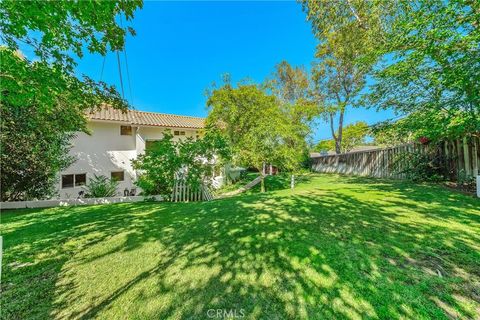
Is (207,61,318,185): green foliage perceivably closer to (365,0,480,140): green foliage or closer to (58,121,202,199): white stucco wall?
(365,0,480,140): green foliage

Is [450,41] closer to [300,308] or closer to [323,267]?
[323,267]

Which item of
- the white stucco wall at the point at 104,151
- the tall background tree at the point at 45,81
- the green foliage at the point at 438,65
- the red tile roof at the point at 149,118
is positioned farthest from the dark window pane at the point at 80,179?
the green foliage at the point at 438,65

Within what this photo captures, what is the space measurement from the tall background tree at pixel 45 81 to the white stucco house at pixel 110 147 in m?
3.16

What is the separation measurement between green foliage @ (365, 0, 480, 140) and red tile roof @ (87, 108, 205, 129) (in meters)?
14.2

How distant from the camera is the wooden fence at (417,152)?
7.34 meters

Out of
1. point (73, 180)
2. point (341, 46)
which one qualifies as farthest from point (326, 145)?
point (73, 180)

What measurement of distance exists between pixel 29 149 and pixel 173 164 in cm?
557

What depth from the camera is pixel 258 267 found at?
104 inches

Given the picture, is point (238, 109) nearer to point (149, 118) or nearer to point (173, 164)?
point (149, 118)

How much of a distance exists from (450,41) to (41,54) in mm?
10239

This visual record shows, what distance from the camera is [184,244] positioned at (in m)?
3.44

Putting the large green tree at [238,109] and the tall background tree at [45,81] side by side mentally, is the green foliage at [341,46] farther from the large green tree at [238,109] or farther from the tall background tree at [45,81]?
the tall background tree at [45,81]

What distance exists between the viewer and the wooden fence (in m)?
7.34

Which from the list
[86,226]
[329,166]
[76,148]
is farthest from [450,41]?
[76,148]
